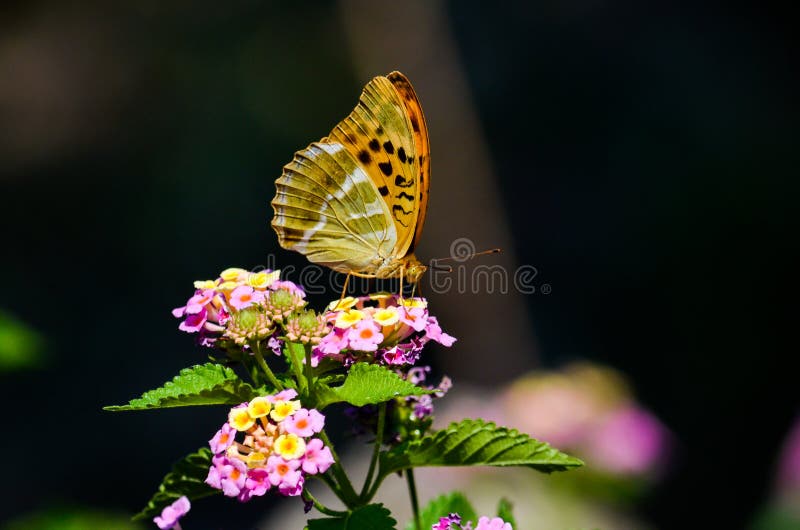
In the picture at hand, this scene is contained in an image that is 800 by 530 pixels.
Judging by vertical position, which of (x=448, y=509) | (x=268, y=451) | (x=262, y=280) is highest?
(x=262, y=280)

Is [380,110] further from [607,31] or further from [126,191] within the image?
[607,31]

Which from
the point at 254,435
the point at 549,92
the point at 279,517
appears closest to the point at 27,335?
the point at 254,435

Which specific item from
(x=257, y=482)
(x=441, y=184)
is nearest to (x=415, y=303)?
(x=257, y=482)

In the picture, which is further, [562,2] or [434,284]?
[562,2]

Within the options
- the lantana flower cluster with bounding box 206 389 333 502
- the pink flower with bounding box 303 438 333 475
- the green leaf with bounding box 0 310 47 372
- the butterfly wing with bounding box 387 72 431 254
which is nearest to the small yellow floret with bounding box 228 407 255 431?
the lantana flower cluster with bounding box 206 389 333 502

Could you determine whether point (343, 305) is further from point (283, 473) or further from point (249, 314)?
point (283, 473)

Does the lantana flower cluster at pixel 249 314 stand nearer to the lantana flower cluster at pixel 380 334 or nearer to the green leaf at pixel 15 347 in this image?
the lantana flower cluster at pixel 380 334
